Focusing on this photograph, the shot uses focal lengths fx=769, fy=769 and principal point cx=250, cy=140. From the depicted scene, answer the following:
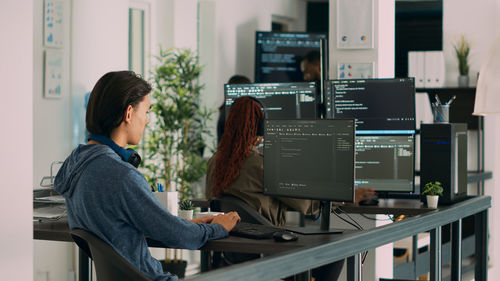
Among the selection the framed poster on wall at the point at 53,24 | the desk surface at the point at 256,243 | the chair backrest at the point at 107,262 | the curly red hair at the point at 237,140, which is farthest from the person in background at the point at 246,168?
the framed poster on wall at the point at 53,24

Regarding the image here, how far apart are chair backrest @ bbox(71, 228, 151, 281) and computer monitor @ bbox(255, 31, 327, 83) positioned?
611 centimetres

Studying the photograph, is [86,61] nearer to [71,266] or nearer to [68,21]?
[68,21]

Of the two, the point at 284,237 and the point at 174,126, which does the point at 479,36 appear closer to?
the point at 174,126

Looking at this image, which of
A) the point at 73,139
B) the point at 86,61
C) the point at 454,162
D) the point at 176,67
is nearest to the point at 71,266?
the point at 73,139

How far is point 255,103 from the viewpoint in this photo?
3.76 metres

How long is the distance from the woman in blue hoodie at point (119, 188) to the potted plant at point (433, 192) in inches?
53.1

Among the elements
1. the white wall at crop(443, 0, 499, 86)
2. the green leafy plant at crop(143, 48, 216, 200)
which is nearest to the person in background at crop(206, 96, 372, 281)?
the green leafy plant at crop(143, 48, 216, 200)

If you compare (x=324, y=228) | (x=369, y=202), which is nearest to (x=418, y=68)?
(x=369, y=202)

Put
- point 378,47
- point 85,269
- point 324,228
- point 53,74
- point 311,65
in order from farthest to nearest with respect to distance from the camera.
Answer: point 311,65 < point 53,74 < point 378,47 < point 85,269 < point 324,228

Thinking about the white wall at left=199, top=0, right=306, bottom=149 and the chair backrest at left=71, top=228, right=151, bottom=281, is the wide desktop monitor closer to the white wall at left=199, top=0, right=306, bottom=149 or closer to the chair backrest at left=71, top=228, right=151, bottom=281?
the chair backrest at left=71, top=228, right=151, bottom=281

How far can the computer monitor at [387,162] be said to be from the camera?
3.86 meters

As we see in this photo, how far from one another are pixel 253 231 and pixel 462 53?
516cm

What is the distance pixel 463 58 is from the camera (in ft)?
24.2

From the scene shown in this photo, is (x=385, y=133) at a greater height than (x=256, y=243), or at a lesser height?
greater
